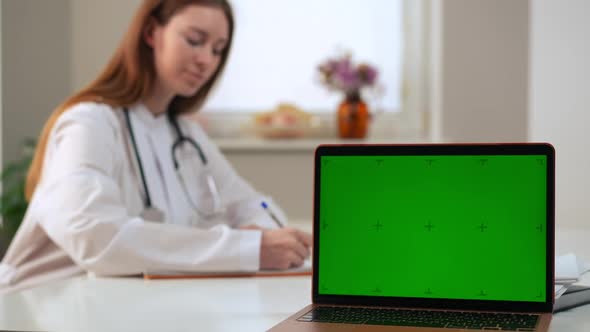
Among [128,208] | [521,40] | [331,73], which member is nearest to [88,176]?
[128,208]

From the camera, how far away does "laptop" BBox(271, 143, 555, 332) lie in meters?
0.85

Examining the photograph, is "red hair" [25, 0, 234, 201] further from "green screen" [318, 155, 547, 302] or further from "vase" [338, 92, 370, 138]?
"vase" [338, 92, 370, 138]

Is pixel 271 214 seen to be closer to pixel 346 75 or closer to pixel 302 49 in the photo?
pixel 346 75

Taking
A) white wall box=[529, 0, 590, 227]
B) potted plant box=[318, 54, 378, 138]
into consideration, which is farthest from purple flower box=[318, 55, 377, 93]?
white wall box=[529, 0, 590, 227]

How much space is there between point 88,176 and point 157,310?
0.55 meters

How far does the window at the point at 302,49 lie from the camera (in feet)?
11.8

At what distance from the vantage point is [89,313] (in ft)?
3.23

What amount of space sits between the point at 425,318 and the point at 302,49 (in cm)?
288

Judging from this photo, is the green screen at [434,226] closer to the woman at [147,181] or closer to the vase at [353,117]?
the woman at [147,181]

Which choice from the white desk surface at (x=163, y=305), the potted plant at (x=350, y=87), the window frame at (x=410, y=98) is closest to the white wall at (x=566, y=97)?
the white desk surface at (x=163, y=305)

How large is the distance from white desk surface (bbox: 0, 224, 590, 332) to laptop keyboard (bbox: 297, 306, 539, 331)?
0.18 ft

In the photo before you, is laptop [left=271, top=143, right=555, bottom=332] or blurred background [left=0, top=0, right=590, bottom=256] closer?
laptop [left=271, top=143, right=555, bottom=332]

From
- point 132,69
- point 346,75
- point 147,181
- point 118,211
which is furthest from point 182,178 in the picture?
point 346,75

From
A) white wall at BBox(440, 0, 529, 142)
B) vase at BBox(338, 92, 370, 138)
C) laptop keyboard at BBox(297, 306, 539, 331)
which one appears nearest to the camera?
laptop keyboard at BBox(297, 306, 539, 331)
